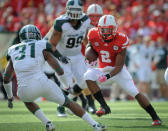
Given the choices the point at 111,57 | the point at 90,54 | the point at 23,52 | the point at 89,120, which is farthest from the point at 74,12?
the point at 89,120

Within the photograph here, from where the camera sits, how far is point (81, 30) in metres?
8.26

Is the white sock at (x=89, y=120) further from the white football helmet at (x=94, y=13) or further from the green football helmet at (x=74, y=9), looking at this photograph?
the white football helmet at (x=94, y=13)

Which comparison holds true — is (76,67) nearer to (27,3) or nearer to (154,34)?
(154,34)

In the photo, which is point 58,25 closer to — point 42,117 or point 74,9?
point 74,9

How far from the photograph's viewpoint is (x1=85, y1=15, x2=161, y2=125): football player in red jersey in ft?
22.4

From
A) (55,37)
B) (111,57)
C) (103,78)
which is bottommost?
(103,78)

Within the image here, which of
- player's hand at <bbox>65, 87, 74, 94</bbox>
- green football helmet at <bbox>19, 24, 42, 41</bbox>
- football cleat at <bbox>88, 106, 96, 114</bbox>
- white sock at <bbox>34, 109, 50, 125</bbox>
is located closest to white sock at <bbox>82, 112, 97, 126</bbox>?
white sock at <bbox>34, 109, 50, 125</bbox>

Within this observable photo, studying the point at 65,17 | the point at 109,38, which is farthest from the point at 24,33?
the point at 65,17

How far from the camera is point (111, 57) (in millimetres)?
7297

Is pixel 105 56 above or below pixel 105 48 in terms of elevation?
below

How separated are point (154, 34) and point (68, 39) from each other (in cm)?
624

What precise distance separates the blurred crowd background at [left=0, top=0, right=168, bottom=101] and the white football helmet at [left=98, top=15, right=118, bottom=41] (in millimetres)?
5618

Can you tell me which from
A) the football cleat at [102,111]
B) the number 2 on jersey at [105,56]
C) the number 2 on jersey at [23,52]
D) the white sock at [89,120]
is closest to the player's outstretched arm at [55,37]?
the number 2 on jersey at [105,56]

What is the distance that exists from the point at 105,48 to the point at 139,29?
7183mm
